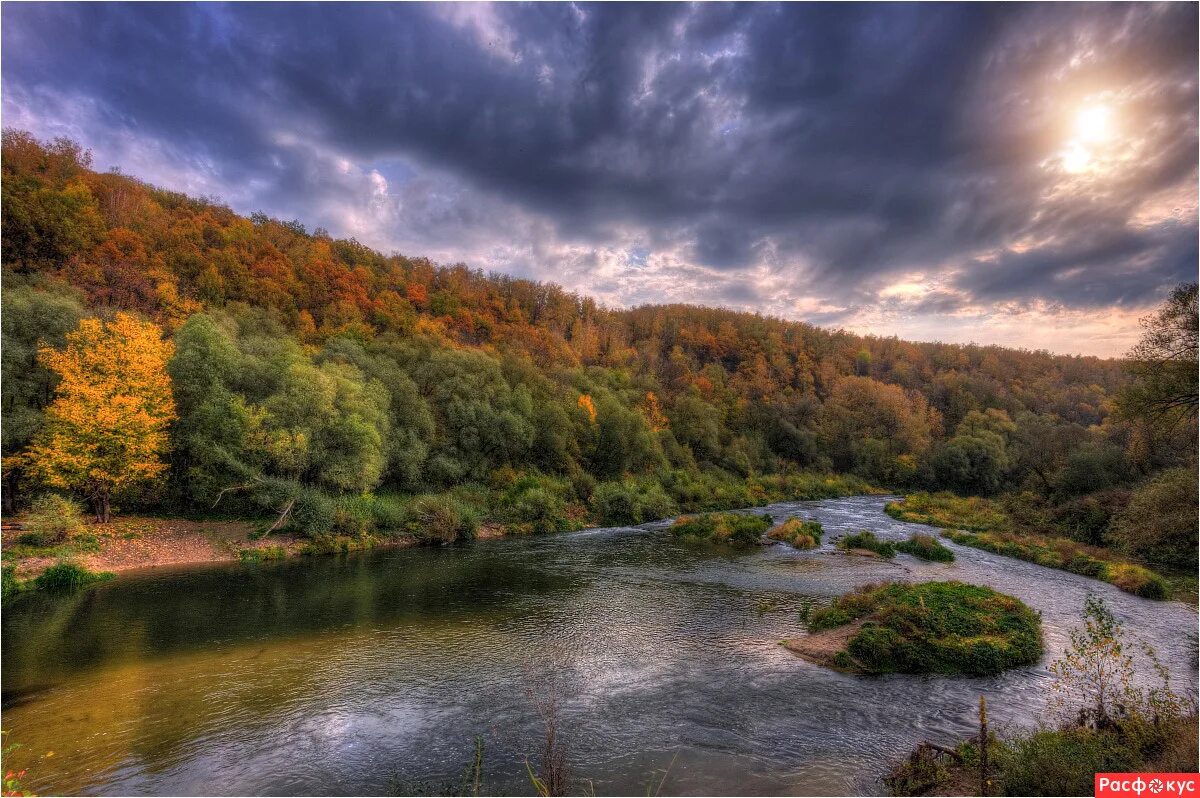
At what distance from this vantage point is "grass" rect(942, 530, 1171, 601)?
23.6 meters

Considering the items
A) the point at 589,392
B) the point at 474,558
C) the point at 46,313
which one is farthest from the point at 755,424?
the point at 46,313

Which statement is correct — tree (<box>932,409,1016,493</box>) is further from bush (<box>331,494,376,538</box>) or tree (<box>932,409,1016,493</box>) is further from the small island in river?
bush (<box>331,494,376,538</box>)

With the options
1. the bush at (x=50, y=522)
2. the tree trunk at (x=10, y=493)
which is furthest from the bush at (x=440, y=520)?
the tree trunk at (x=10, y=493)

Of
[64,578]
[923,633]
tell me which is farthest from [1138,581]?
[64,578]

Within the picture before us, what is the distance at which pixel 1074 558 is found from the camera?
2891 centimetres

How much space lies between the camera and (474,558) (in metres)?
30.5

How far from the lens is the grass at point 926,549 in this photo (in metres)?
29.7

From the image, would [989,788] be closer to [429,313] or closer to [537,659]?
[537,659]

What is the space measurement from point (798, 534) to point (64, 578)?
1498 inches

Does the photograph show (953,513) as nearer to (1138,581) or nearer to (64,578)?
(1138,581)

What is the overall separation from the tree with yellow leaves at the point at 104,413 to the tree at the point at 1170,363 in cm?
4248

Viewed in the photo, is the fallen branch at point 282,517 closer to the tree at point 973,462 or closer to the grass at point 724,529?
the grass at point 724,529

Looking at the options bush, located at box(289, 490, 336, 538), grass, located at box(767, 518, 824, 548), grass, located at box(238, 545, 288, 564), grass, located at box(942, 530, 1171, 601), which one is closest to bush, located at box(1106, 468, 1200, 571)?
grass, located at box(942, 530, 1171, 601)
